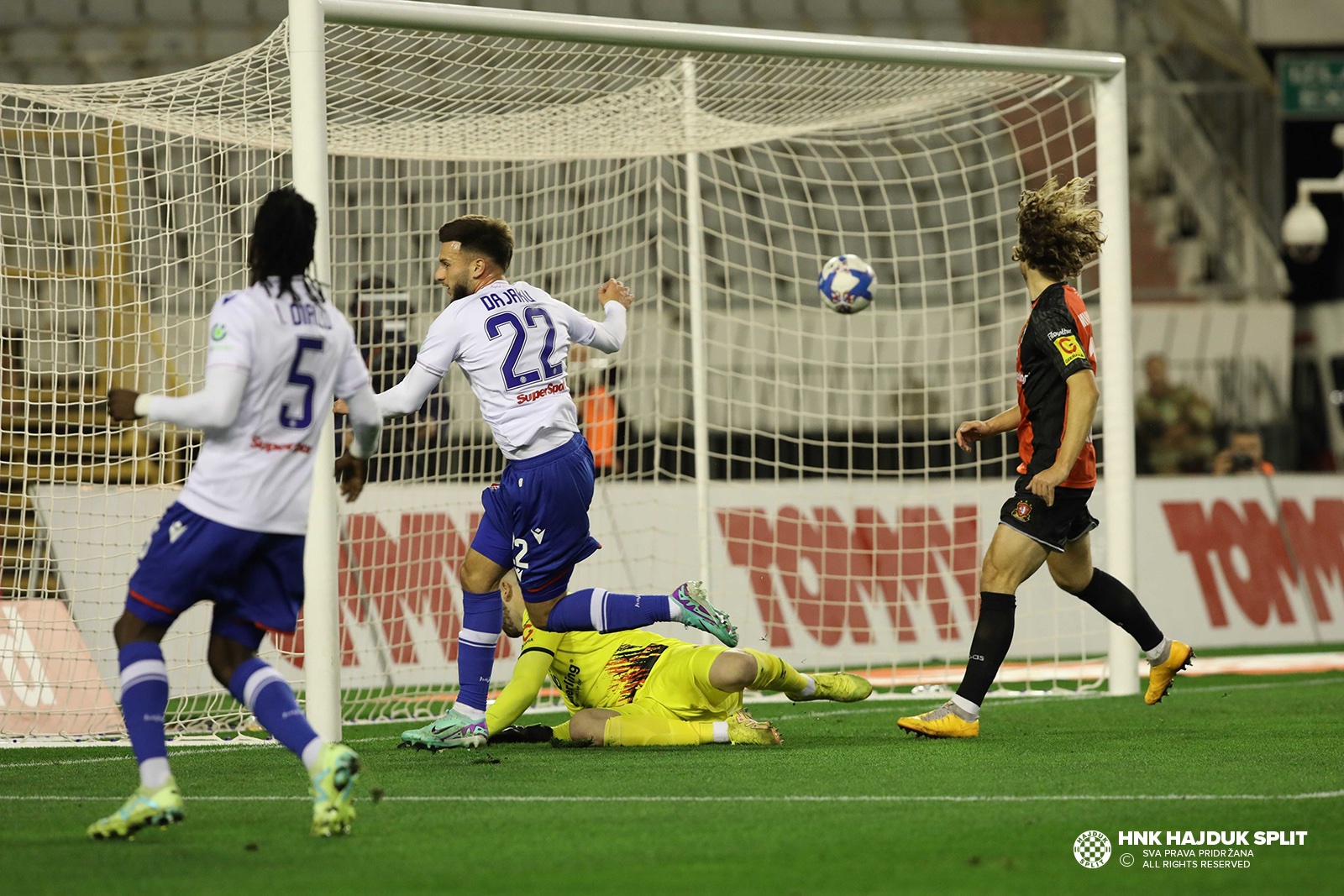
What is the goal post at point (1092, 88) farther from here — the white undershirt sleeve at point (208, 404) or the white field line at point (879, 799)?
the white field line at point (879, 799)

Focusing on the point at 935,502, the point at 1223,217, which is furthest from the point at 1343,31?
the point at 935,502

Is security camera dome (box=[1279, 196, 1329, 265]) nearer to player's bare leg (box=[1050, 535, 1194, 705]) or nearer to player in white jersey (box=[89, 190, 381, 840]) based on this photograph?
player's bare leg (box=[1050, 535, 1194, 705])

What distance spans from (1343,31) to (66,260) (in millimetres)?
18359

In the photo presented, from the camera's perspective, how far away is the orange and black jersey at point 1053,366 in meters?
6.54

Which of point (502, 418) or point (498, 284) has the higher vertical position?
point (498, 284)

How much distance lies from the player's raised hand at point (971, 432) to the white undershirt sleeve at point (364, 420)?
2.86 meters

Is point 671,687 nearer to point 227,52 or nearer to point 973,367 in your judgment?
point 973,367

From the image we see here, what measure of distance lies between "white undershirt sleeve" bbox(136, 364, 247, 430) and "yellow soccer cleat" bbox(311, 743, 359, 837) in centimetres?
92

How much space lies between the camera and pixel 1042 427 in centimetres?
665

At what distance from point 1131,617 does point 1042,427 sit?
3.43 feet


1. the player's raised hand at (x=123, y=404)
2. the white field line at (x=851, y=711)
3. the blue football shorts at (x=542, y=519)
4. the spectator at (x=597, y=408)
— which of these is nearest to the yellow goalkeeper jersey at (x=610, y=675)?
the blue football shorts at (x=542, y=519)

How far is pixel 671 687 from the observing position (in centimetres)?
669

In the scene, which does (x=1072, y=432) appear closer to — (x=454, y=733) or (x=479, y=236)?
(x=479, y=236)

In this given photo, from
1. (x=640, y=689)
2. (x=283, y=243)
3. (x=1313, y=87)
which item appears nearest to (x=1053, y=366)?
(x=640, y=689)
